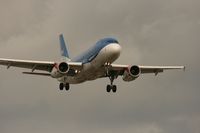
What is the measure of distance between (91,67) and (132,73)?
5.83 meters

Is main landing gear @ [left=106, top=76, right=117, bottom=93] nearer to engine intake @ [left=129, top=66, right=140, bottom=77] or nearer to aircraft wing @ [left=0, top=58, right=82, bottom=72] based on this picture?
engine intake @ [left=129, top=66, right=140, bottom=77]

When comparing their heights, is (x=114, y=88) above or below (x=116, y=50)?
below

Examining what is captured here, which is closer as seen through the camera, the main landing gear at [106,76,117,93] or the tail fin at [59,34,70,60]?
the main landing gear at [106,76,117,93]

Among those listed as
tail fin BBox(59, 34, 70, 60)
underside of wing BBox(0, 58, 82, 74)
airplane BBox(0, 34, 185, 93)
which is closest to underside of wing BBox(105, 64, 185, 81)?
airplane BBox(0, 34, 185, 93)

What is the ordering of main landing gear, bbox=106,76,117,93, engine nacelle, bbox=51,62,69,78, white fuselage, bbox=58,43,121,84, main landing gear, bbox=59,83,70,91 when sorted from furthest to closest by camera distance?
main landing gear, bbox=59,83,70,91
main landing gear, bbox=106,76,117,93
engine nacelle, bbox=51,62,69,78
white fuselage, bbox=58,43,121,84

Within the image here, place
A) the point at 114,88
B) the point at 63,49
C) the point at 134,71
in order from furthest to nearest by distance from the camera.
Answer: the point at 63,49, the point at 114,88, the point at 134,71

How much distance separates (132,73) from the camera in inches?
3305

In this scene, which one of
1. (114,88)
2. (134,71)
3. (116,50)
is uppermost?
(116,50)

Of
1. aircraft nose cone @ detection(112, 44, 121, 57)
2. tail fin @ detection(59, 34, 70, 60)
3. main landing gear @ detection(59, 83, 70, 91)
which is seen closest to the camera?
aircraft nose cone @ detection(112, 44, 121, 57)

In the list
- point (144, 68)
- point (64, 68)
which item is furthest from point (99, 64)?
point (144, 68)

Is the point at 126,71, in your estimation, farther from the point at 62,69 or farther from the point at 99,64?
the point at 62,69

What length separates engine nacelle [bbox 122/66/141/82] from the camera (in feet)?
275

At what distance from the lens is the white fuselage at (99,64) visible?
256 feet

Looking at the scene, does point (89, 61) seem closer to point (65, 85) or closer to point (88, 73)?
point (88, 73)
